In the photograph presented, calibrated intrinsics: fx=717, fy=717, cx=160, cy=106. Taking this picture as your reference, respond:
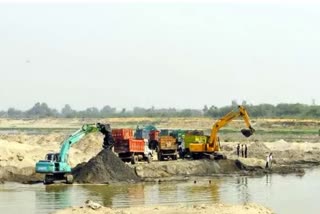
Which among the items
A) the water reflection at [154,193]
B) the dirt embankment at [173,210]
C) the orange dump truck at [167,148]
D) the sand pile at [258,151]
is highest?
the orange dump truck at [167,148]

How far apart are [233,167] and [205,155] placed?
2272 millimetres

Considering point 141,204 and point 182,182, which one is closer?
point 141,204

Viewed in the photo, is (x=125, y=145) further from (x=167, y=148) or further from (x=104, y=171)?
(x=104, y=171)

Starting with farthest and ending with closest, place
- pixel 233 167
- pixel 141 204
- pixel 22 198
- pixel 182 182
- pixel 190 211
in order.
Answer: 1. pixel 233 167
2. pixel 182 182
3. pixel 22 198
4. pixel 141 204
5. pixel 190 211

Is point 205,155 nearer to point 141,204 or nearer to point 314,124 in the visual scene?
point 141,204

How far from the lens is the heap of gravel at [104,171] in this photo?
4042 cm

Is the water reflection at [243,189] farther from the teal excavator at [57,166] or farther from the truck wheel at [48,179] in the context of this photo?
the truck wheel at [48,179]

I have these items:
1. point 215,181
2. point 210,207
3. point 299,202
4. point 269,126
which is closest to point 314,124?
point 269,126

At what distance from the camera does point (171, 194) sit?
34.8 meters

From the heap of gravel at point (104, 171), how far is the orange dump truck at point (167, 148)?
9.37 m

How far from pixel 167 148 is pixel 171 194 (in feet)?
56.4

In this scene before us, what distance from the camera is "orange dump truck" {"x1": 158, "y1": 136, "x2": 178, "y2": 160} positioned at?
5166 cm

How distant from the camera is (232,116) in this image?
50656 millimetres

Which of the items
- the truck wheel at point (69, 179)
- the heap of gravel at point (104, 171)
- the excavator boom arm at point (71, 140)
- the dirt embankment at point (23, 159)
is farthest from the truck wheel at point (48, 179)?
the dirt embankment at point (23, 159)
